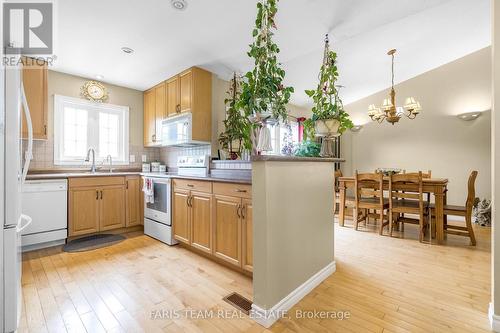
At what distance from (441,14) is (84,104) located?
5097 millimetres

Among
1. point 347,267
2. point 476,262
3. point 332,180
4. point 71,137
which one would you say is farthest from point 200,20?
point 476,262

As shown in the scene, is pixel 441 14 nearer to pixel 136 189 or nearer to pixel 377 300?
pixel 377 300

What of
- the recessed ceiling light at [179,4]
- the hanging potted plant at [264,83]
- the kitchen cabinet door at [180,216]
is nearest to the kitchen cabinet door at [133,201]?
the kitchen cabinet door at [180,216]

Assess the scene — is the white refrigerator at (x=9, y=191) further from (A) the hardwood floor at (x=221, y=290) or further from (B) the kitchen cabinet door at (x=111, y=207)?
(B) the kitchen cabinet door at (x=111, y=207)

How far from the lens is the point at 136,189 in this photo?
138 inches

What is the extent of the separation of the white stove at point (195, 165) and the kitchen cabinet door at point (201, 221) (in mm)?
479

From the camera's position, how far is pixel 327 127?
7.05 ft

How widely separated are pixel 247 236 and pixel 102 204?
2.31m

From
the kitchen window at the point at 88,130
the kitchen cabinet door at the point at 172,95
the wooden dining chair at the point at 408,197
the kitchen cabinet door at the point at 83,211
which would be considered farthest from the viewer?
the kitchen cabinet door at the point at 172,95

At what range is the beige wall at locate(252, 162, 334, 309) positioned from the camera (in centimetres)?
150

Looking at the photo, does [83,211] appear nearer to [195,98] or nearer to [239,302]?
[195,98]

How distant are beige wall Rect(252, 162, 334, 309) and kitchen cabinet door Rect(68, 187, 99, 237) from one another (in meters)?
2.60

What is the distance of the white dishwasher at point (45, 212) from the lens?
2.62 metres

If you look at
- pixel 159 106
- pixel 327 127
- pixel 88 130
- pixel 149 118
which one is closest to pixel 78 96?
pixel 88 130
